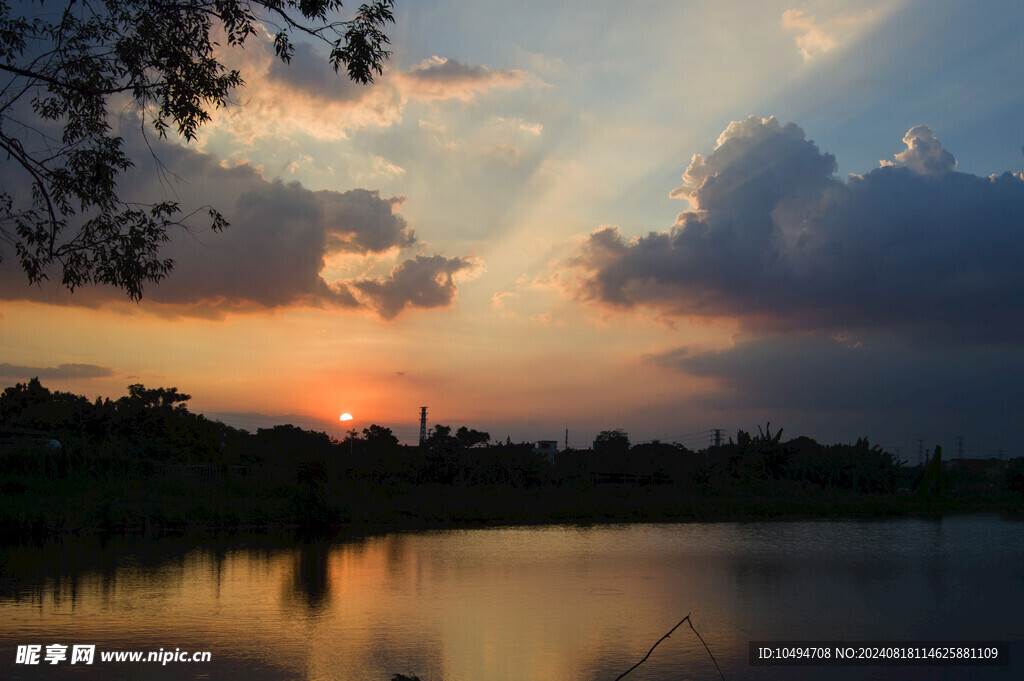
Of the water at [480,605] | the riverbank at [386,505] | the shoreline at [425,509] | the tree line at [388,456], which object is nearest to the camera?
the water at [480,605]

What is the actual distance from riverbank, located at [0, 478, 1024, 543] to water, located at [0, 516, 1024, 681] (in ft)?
7.62

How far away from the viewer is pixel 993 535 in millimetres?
27766

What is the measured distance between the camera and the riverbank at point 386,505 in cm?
2070

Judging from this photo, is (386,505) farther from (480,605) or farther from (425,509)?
(480,605)

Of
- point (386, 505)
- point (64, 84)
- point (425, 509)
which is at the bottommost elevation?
point (425, 509)

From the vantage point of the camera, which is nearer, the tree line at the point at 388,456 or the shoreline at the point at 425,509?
the shoreline at the point at 425,509

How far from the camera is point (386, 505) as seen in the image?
27188mm

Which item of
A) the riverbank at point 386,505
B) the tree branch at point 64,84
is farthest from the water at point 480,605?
the tree branch at point 64,84

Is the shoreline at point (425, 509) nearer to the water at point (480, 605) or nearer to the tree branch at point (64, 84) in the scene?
the water at point (480, 605)

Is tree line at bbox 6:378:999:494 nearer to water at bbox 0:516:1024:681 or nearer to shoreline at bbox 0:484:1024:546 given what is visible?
shoreline at bbox 0:484:1024:546

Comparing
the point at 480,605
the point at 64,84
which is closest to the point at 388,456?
the point at 480,605

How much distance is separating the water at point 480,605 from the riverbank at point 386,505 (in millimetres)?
2323

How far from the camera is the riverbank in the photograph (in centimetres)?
2070

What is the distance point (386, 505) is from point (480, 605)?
50.2 feet
